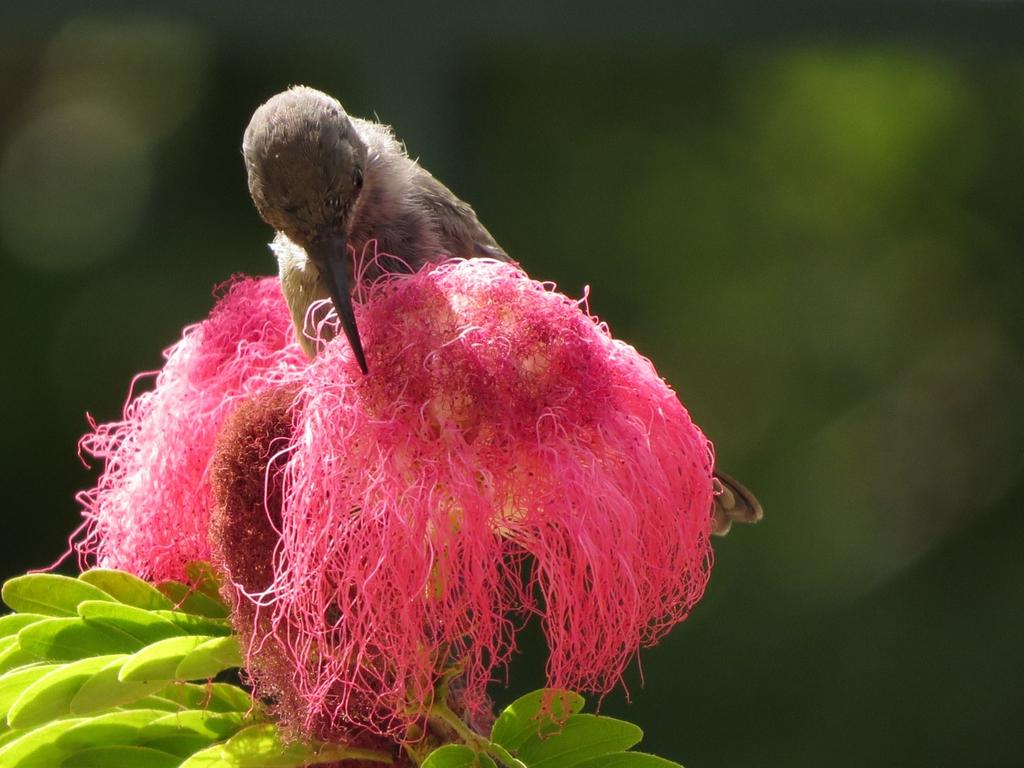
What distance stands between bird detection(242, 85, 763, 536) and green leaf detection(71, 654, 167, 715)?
1.73 feet

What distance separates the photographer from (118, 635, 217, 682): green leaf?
1479mm

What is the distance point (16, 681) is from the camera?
164 cm

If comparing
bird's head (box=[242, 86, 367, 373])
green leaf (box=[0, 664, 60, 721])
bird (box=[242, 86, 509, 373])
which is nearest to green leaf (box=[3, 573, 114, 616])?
green leaf (box=[0, 664, 60, 721])

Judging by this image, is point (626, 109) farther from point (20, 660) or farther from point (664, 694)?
point (20, 660)

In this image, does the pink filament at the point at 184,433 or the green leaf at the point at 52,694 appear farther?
the pink filament at the point at 184,433

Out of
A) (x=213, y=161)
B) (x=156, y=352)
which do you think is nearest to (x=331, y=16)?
(x=213, y=161)

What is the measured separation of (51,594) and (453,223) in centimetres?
125

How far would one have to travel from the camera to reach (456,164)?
4.42m

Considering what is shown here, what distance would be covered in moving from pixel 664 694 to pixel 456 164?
2.77 metres

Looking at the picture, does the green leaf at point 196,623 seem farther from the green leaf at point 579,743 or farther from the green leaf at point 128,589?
the green leaf at point 579,743

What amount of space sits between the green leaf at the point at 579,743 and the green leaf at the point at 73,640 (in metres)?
0.55

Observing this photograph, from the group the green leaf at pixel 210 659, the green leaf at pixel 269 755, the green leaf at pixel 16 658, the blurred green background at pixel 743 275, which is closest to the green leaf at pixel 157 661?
the green leaf at pixel 210 659

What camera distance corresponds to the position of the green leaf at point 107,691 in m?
1.52

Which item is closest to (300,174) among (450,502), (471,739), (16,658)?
(450,502)
